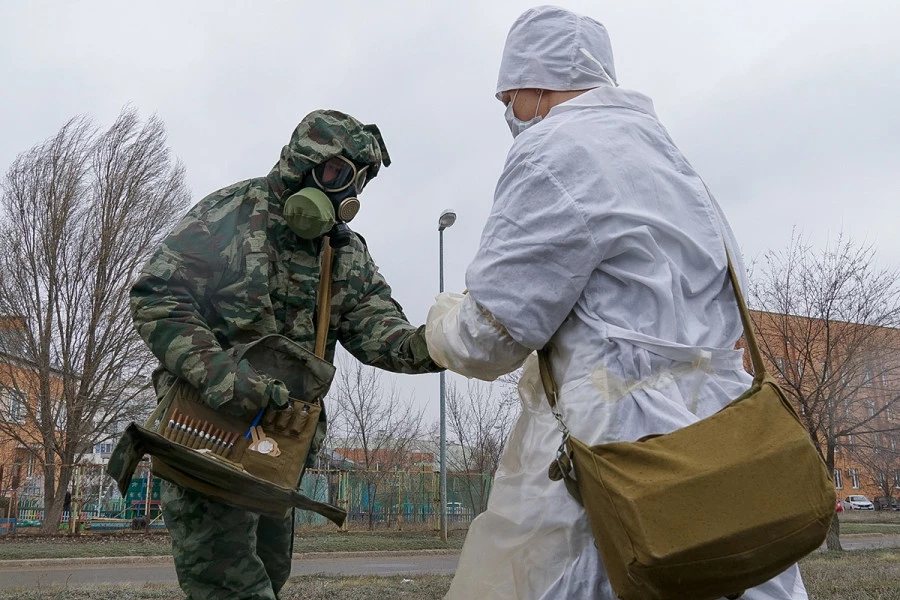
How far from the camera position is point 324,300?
3.07m

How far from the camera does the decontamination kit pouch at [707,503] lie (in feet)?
4.93

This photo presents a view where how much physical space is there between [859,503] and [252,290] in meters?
57.7

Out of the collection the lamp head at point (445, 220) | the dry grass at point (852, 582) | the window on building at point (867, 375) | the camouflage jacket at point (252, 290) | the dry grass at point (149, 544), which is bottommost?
the dry grass at point (149, 544)

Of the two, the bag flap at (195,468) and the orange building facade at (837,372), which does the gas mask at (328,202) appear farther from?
the orange building facade at (837,372)

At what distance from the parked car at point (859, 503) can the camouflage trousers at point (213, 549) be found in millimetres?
55597

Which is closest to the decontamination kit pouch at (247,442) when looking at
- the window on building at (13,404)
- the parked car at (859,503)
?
the window on building at (13,404)

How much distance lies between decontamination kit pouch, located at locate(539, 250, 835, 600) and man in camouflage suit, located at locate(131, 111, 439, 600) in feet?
4.50

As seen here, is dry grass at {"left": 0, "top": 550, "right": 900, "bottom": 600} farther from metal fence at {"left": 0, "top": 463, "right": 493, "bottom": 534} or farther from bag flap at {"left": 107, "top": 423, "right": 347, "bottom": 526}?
metal fence at {"left": 0, "top": 463, "right": 493, "bottom": 534}

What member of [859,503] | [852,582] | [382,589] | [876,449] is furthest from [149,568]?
[859,503]

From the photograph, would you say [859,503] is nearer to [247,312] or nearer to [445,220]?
[445,220]

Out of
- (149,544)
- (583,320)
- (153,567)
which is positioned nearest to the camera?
(583,320)

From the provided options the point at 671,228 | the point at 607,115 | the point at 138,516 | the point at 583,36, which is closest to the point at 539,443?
the point at 671,228

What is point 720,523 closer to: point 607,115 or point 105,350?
point 607,115

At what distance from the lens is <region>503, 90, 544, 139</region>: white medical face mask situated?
2.29 metres
